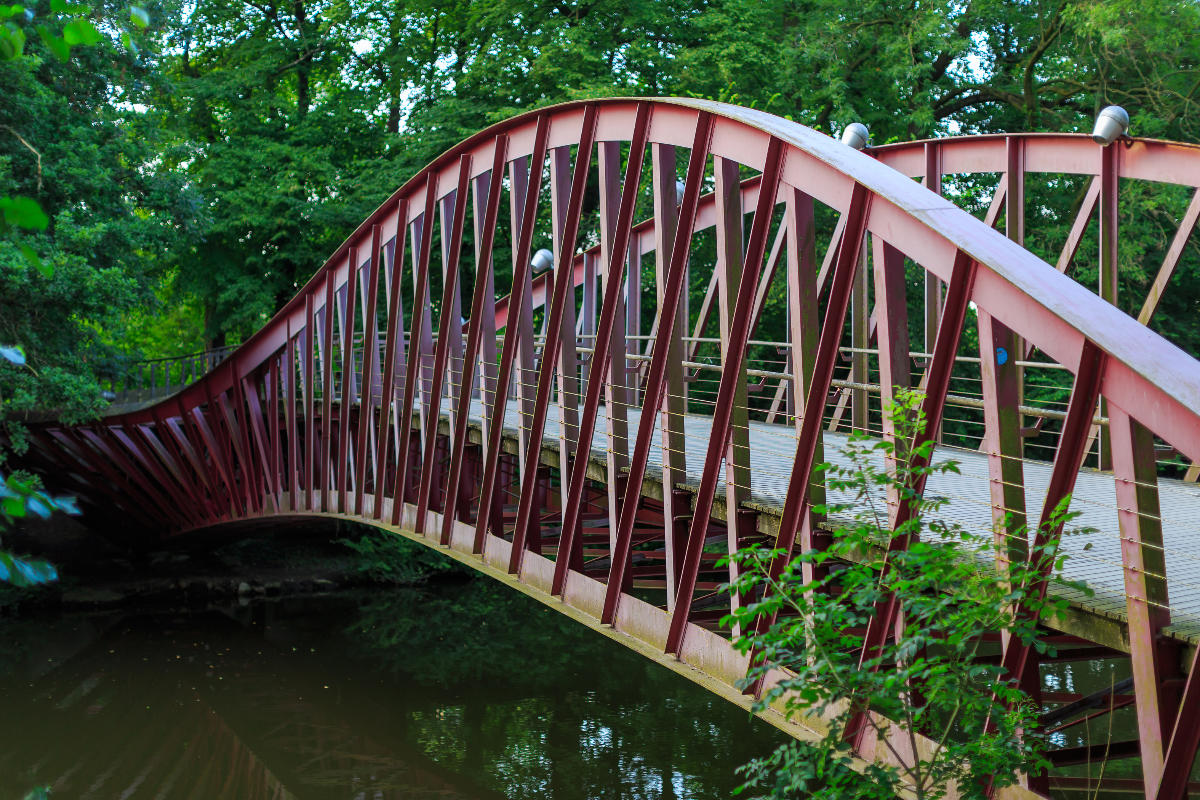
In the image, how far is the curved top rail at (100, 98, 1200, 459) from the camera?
4.37m

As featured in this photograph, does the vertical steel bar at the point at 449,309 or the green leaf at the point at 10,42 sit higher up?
the green leaf at the point at 10,42

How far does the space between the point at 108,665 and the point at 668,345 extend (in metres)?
14.6

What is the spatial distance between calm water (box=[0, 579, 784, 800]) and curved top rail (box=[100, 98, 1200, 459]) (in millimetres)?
7813

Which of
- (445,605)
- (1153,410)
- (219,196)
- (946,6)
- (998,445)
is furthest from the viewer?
(219,196)

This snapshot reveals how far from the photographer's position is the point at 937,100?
2409 cm

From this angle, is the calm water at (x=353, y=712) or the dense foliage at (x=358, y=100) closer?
the calm water at (x=353, y=712)

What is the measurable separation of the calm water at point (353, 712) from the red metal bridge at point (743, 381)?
2897 mm

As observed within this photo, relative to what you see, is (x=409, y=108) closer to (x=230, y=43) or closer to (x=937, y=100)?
(x=230, y=43)

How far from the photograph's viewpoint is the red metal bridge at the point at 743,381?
4.75m

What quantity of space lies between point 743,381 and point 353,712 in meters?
11.3

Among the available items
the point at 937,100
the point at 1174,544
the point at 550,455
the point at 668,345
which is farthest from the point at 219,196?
the point at 1174,544

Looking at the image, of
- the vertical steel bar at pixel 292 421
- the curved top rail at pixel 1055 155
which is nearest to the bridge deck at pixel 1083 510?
the curved top rail at pixel 1055 155

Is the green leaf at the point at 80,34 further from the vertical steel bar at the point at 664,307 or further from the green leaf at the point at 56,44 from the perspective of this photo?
the vertical steel bar at the point at 664,307

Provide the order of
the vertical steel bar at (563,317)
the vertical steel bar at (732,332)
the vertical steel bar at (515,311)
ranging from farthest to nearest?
1. the vertical steel bar at (515,311)
2. the vertical steel bar at (563,317)
3. the vertical steel bar at (732,332)
